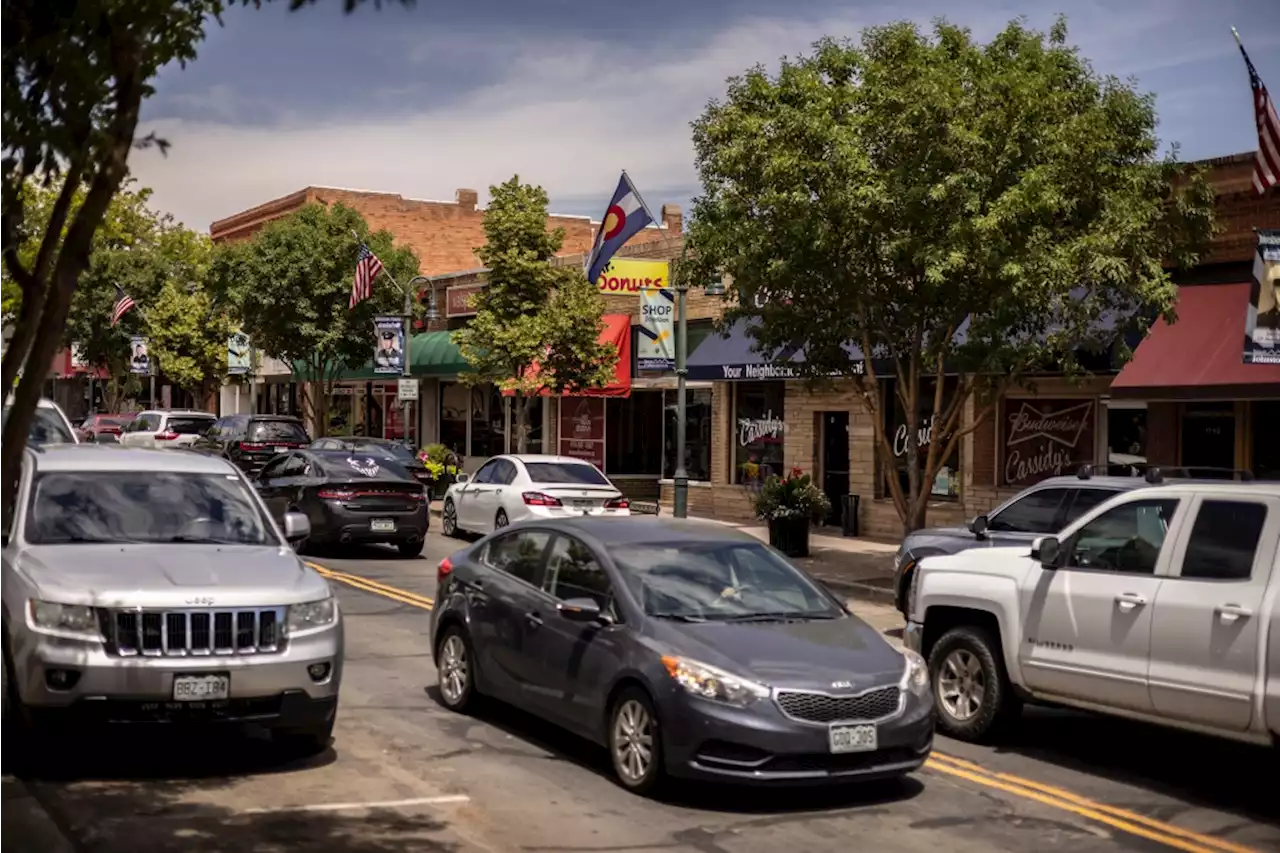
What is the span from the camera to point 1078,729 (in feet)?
34.5

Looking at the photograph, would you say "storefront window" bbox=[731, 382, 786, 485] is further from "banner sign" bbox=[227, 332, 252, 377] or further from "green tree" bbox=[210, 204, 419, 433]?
"banner sign" bbox=[227, 332, 252, 377]

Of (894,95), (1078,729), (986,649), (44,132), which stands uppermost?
(894,95)

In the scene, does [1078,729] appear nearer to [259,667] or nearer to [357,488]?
[259,667]

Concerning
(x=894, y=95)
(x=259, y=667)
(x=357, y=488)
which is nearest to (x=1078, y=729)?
(x=259, y=667)

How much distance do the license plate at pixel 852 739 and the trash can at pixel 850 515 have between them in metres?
18.0

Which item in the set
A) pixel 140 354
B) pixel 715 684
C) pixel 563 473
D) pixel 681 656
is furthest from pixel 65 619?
pixel 140 354

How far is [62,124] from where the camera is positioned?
225 inches

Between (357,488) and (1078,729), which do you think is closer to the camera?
(1078,729)

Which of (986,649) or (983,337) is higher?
(983,337)

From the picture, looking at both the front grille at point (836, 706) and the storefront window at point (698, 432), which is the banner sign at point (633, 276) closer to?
the storefront window at point (698, 432)

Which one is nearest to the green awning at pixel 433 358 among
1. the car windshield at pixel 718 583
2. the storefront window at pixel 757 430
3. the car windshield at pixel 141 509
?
the storefront window at pixel 757 430

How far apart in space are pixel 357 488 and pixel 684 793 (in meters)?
12.9

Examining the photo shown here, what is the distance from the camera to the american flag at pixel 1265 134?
17.6 meters

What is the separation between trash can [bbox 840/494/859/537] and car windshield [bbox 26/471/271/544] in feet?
56.1
